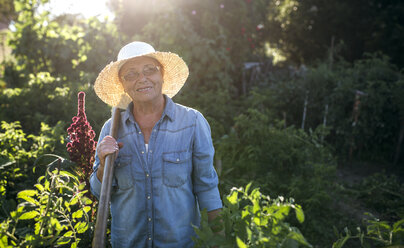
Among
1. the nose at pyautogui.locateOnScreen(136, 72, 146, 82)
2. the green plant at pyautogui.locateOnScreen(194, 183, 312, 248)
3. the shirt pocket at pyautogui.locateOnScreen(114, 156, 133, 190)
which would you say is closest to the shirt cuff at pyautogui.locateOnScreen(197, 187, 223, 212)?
the shirt pocket at pyautogui.locateOnScreen(114, 156, 133, 190)

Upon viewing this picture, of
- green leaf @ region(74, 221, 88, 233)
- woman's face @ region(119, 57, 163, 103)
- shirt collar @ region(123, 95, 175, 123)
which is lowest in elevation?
green leaf @ region(74, 221, 88, 233)

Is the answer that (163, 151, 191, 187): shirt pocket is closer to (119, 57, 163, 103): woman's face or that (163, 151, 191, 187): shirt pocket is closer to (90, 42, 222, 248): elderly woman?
(90, 42, 222, 248): elderly woman

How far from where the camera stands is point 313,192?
3.34 m

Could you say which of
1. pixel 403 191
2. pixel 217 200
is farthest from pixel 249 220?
pixel 403 191

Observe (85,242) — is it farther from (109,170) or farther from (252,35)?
(252,35)

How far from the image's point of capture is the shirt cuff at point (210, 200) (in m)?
1.78

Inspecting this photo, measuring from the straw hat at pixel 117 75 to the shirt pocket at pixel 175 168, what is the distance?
57 cm

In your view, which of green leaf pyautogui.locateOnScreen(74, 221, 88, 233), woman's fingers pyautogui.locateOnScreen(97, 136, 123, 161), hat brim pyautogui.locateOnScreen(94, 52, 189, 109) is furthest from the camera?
hat brim pyautogui.locateOnScreen(94, 52, 189, 109)

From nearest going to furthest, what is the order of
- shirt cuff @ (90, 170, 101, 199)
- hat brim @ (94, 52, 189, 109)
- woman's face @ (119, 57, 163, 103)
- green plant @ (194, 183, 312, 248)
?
1. green plant @ (194, 183, 312, 248)
2. shirt cuff @ (90, 170, 101, 199)
3. woman's face @ (119, 57, 163, 103)
4. hat brim @ (94, 52, 189, 109)

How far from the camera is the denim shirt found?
1.72 meters

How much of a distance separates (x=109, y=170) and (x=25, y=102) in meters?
3.29

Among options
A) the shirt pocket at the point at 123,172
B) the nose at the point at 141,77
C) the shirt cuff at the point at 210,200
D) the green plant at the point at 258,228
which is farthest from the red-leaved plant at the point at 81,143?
the green plant at the point at 258,228

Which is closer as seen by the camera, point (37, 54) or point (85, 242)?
point (85, 242)

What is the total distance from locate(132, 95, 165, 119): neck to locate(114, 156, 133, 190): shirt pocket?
12.2 inches
